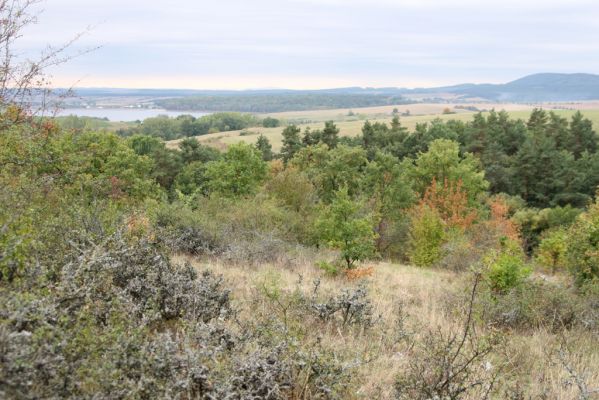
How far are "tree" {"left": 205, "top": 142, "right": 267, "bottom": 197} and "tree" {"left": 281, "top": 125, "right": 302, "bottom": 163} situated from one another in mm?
13520

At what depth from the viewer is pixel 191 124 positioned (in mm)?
99625

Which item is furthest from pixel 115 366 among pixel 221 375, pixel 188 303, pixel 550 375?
pixel 550 375

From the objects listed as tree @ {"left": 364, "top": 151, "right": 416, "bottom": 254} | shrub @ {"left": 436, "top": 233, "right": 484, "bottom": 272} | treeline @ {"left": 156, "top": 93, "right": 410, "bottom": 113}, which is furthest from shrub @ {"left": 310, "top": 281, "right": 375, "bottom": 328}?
treeline @ {"left": 156, "top": 93, "right": 410, "bottom": 113}

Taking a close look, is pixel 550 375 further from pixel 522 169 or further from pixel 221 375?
pixel 522 169

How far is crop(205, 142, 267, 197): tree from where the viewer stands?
36.2 meters

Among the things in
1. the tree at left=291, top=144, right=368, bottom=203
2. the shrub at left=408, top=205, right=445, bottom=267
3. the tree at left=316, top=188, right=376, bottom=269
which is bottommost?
the shrub at left=408, top=205, right=445, bottom=267

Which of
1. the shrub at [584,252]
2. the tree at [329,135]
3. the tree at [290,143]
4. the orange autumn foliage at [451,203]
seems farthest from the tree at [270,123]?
the shrub at [584,252]

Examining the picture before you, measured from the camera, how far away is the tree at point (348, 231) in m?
11.9

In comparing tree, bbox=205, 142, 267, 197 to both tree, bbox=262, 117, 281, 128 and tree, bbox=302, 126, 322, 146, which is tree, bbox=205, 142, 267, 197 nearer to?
tree, bbox=302, 126, 322, 146

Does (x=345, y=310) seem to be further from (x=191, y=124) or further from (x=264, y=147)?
(x=191, y=124)

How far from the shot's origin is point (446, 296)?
27.5 feet

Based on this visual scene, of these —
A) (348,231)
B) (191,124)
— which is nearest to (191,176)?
(348,231)

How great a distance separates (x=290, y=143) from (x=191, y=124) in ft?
174

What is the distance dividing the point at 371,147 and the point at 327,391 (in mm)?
49438
